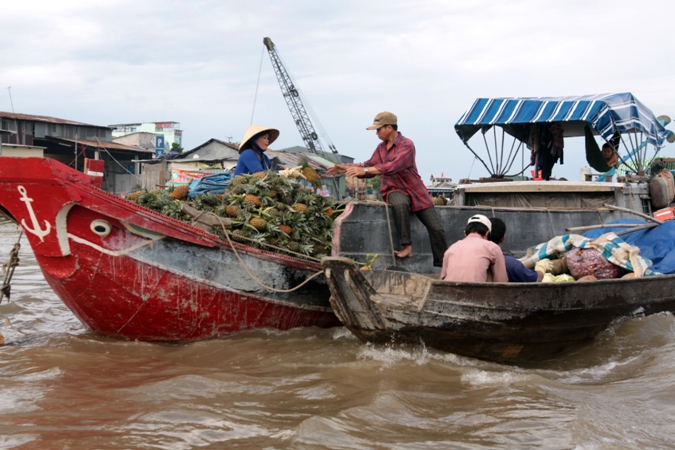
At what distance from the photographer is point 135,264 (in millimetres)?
4992

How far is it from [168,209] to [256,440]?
107 inches

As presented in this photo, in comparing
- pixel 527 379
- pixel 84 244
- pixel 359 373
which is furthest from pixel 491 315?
Answer: pixel 84 244

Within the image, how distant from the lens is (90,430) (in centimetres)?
347

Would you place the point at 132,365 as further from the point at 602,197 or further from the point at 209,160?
the point at 209,160

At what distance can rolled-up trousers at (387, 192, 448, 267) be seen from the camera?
5.90 metres

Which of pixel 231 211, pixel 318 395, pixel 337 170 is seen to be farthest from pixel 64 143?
pixel 318 395

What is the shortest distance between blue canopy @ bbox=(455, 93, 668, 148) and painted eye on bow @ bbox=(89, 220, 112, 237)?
5.53 metres

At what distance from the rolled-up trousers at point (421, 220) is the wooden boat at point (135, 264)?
934mm

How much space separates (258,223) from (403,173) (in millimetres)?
1470

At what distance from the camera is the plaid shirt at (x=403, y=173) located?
5832 millimetres

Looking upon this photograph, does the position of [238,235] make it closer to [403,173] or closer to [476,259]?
[403,173]

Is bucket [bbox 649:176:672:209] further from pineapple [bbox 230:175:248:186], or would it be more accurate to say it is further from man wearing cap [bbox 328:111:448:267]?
pineapple [bbox 230:175:248:186]

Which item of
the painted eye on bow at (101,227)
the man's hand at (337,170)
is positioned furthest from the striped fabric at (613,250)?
the painted eye on bow at (101,227)

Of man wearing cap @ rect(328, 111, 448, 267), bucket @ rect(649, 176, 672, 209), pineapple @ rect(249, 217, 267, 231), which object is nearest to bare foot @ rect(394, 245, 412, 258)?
man wearing cap @ rect(328, 111, 448, 267)
